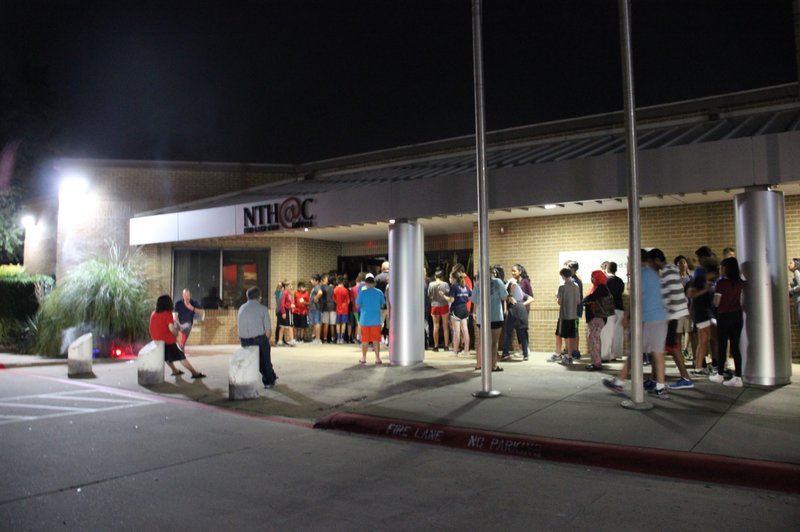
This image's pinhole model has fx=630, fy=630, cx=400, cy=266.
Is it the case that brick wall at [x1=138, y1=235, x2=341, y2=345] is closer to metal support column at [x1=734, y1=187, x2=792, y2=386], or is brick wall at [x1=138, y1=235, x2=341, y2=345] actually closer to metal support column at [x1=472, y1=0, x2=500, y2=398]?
metal support column at [x1=472, y1=0, x2=500, y2=398]

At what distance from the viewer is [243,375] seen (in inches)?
373

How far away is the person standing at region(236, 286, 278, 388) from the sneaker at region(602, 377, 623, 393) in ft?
17.2

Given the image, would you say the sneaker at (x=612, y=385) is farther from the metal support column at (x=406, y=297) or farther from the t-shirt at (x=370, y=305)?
the t-shirt at (x=370, y=305)

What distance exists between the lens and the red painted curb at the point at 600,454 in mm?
5273

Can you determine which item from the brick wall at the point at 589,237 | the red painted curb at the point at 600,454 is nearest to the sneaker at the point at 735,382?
the brick wall at the point at 589,237

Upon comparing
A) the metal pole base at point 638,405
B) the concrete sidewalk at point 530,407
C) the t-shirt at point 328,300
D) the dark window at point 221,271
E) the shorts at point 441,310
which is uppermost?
the dark window at point 221,271

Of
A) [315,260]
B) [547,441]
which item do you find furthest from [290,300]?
[547,441]

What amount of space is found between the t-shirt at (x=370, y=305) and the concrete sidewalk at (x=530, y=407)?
2.90 ft

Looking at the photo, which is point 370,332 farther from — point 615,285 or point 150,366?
point 615,285

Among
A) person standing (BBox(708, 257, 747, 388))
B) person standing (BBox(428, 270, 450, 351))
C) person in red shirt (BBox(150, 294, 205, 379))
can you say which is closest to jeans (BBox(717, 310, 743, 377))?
person standing (BBox(708, 257, 747, 388))

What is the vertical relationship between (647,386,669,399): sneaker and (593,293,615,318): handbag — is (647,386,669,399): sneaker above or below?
below

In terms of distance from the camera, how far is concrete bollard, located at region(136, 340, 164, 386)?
1104 cm

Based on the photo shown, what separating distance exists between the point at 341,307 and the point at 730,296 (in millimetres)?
10311

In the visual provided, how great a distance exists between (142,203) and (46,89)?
23.4 feet
